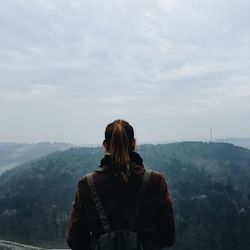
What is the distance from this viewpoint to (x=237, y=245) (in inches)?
2362

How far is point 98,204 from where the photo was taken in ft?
9.14

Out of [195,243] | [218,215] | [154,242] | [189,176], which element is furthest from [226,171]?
[154,242]

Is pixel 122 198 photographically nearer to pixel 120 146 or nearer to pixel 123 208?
pixel 123 208

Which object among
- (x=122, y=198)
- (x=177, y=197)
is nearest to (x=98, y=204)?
(x=122, y=198)

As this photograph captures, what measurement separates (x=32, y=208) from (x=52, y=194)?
885cm

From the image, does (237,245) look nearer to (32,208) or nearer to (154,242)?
(32,208)

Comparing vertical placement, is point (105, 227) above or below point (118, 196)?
below

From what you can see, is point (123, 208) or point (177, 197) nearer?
point (123, 208)

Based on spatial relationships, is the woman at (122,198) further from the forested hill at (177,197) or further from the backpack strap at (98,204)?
the forested hill at (177,197)

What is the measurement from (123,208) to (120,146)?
39 centimetres

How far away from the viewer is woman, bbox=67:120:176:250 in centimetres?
278

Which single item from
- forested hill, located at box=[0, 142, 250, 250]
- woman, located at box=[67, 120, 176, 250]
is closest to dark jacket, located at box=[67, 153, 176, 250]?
woman, located at box=[67, 120, 176, 250]

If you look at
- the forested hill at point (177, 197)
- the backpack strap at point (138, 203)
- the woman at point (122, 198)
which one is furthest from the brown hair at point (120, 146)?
the forested hill at point (177, 197)

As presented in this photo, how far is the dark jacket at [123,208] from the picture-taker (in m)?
2.79
